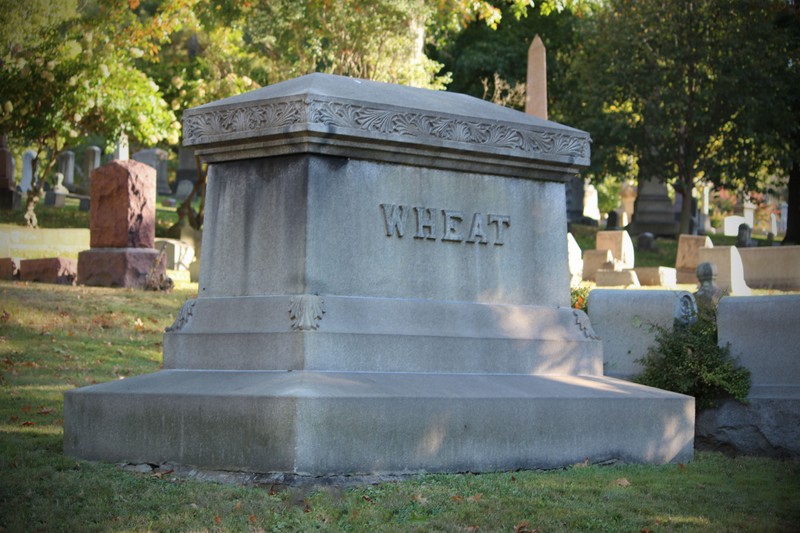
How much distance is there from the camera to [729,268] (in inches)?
904

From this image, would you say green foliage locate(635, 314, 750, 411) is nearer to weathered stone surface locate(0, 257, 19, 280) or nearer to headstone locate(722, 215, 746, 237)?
weathered stone surface locate(0, 257, 19, 280)

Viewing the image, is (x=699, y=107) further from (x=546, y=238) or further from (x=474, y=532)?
(x=474, y=532)

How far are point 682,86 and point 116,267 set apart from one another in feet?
75.8

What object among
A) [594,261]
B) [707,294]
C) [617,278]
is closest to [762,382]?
[707,294]

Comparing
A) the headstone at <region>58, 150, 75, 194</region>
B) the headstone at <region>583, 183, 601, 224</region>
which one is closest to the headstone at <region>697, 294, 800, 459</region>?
the headstone at <region>58, 150, 75, 194</region>

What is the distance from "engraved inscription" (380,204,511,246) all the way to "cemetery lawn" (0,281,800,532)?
172 cm

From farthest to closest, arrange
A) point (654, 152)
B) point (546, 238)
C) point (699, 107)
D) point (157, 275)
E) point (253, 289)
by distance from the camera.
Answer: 1. point (654, 152)
2. point (699, 107)
3. point (157, 275)
4. point (546, 238)
5. point (253, 289)

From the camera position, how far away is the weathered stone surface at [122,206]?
1950 centimetres

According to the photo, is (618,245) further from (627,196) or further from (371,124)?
(627,196)

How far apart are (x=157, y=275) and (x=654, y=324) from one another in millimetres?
11196

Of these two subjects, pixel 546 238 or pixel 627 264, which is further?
pixel 627 264

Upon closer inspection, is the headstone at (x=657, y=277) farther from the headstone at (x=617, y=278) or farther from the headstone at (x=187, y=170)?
the headstone at (x=187, y=170)

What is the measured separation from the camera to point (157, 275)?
→ 18547 millimetres

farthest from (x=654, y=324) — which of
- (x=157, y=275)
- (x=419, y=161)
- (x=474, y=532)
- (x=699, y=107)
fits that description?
(x=699, y=107)
